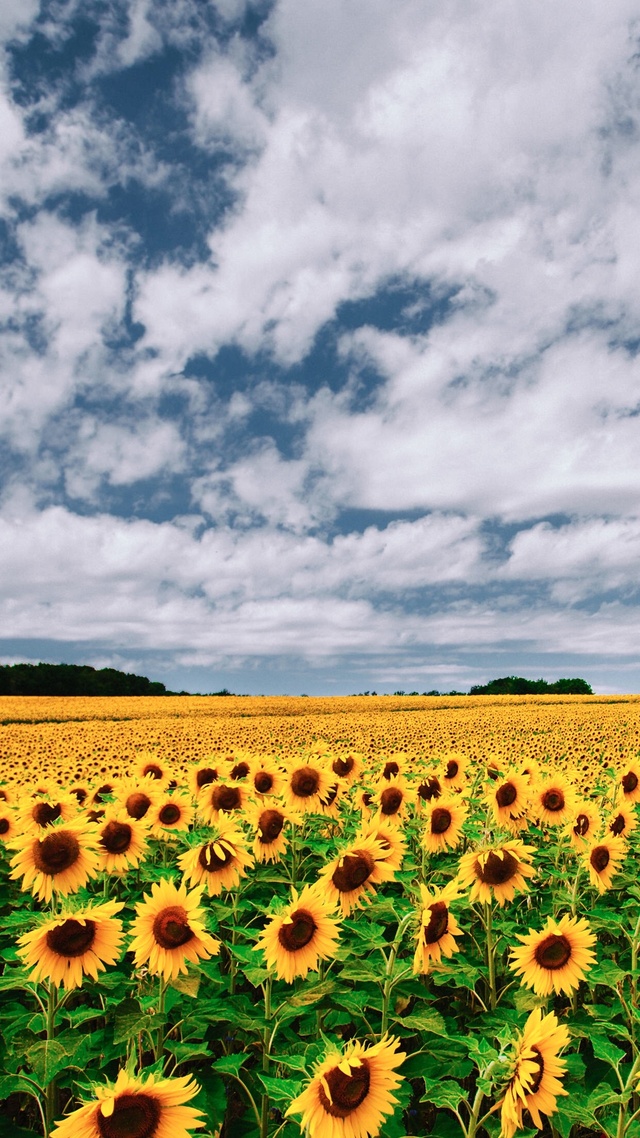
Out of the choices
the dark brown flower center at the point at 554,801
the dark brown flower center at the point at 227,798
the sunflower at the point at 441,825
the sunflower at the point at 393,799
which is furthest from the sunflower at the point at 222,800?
the dark brown flower center at the point at 554,801

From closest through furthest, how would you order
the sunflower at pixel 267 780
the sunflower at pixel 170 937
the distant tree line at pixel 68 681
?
the sunflower at pixel 170 937 < the sunflower at pixel 267 780 < the distant tree line at pixel 68 681

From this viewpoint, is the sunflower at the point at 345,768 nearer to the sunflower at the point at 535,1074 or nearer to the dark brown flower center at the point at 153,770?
the dark brown flower center at the point at 153,770

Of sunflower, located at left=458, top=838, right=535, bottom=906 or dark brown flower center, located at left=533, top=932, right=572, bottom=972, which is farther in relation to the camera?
sunflower, located at left=458, top=838, right=535, bottom=906

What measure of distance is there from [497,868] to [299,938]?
1460mm

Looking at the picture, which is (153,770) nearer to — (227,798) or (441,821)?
(227,798)

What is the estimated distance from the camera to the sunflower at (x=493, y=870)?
14.8ft

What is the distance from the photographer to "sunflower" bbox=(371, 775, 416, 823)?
A: 638 centimetres

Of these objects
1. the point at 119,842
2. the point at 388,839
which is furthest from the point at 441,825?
the point at 119,842

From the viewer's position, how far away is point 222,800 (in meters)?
6.01

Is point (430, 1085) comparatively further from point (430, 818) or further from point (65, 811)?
point (65, 811)

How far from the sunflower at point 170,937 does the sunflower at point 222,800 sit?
7.07 ft

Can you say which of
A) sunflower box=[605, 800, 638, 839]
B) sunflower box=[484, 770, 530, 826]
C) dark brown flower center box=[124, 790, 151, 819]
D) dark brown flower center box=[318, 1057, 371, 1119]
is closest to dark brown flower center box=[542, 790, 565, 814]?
sunflower box=[484, 770, 530, 826]

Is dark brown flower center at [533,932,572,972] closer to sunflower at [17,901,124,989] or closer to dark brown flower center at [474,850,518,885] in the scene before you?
dark brown flower center at [474,850,518,885]

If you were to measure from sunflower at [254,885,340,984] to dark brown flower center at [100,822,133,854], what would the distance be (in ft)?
6.53
